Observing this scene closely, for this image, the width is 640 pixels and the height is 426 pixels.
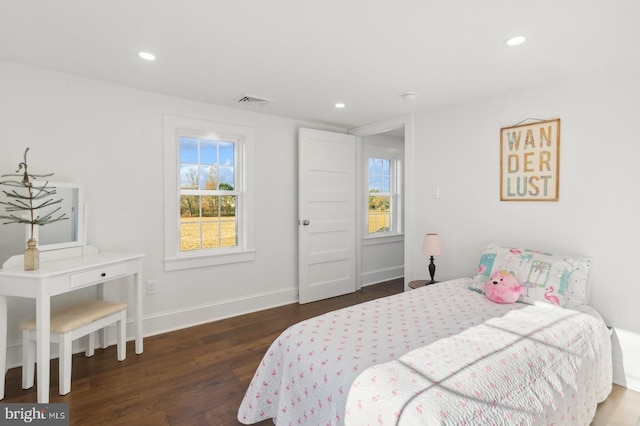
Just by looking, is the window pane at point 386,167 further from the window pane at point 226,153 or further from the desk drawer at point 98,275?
the desk drawer at point 98,275

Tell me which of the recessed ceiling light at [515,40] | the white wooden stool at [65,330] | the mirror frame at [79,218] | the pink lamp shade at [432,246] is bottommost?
the white wooden stool at [65,330]

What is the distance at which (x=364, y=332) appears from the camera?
69.8 inches

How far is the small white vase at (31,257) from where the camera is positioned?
2.11 meters

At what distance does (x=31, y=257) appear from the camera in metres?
2.13

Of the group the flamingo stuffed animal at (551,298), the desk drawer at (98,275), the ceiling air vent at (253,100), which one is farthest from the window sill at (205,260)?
the flamingo stuffed animal at (551,298)

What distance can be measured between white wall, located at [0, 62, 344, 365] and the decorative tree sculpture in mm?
110

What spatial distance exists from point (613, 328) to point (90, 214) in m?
4.27

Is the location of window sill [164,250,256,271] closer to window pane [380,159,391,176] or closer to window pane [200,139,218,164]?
window pane [200,139,218,164]

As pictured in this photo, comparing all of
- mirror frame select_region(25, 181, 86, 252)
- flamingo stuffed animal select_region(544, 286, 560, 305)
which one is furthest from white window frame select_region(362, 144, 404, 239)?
mirror frame select_region(25, 181, 86, 252)

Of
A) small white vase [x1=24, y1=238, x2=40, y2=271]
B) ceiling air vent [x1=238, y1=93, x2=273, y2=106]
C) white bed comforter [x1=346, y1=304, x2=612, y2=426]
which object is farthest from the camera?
ceiling air vent [x1=238, y1=93, x2=273, y2=106]

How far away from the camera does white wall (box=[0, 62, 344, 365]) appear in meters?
2.52

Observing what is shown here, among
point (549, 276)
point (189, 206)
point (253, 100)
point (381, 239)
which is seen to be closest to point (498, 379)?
point (549, 276)

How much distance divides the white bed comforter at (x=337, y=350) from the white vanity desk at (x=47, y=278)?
4.35 ft

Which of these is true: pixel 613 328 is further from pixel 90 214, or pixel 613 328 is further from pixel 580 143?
pixel 90 214
